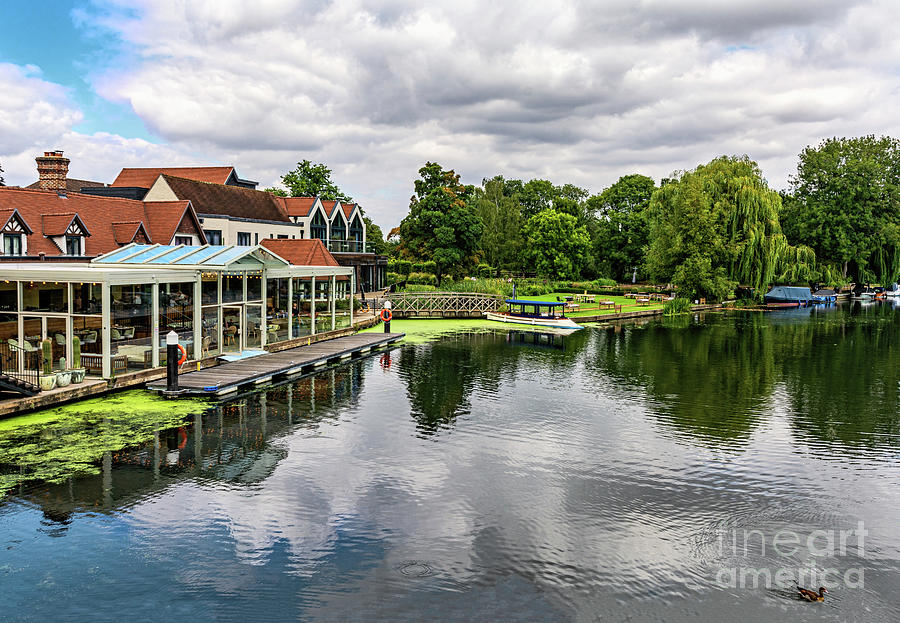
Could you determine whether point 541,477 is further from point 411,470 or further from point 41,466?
point 41,466

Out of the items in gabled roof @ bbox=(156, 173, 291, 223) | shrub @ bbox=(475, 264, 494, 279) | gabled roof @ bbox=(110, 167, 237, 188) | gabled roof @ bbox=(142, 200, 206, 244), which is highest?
gabled roof @ bbox=(110, 167, 237, 188)

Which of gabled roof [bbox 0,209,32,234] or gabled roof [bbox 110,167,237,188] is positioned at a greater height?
gabled roof [bbox 110,167,237,188]

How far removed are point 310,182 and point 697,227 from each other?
50.2 meters

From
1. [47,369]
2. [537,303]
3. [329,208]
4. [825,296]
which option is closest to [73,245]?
[47,369]

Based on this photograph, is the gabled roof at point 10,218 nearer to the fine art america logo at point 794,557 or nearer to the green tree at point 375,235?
the fine art america logo at point 794,557

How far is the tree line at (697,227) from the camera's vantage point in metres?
67.4

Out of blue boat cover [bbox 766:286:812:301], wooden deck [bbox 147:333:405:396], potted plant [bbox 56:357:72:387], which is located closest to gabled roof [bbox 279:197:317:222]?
wooden deck [bbox 147:333:405:396]

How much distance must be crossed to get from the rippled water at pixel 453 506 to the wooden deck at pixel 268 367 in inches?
56.4

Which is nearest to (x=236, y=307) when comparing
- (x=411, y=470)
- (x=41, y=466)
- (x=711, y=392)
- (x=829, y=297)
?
(x=41, y=466)

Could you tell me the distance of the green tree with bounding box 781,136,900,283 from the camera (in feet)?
279

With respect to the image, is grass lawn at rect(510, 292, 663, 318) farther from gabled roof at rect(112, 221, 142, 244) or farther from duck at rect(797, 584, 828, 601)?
duck at rect(797, 584, 828, 601)

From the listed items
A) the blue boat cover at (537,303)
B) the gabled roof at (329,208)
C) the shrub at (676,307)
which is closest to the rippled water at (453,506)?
the blue boat cover at (537,303)

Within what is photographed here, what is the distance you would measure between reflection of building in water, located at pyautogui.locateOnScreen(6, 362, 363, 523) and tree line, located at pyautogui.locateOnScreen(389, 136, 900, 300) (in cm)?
4619

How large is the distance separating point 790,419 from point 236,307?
23469mm
